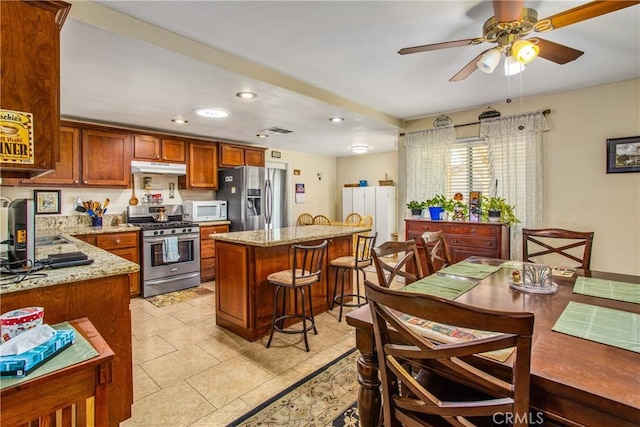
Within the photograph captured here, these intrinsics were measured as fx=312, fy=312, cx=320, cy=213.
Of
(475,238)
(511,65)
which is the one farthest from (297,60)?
(475,238)

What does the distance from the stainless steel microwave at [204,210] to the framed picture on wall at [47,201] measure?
158 centimetres

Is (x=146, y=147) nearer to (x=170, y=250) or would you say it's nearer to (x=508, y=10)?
(x=170, y=250)

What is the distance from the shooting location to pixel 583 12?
1545 mm

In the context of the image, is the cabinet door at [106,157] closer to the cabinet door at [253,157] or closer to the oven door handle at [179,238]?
the oven door handle at [179,238]

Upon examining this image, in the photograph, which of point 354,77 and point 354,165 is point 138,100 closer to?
point 354,77

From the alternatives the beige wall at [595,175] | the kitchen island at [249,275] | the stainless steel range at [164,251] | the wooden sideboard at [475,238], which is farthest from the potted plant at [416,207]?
the stainless steel range at [164,251]

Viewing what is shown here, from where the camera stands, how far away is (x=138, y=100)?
→ 3.27 meters

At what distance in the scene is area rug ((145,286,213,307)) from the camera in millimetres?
3871

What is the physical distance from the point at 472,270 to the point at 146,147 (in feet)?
14.4

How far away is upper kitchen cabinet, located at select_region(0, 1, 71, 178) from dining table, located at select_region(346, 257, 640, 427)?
5.05 feet

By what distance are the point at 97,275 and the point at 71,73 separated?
6.69 ft

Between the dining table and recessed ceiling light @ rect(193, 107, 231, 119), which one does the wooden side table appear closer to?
the dining table

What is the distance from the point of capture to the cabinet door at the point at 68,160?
3729 millimetres

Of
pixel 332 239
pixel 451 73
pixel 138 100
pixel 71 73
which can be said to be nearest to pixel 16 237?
pixel 71 73
